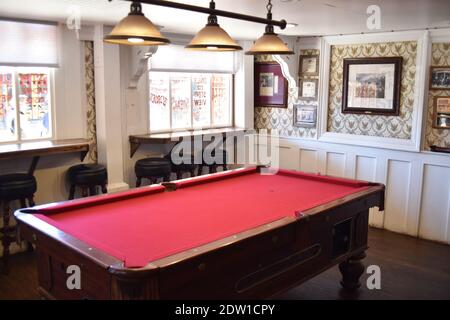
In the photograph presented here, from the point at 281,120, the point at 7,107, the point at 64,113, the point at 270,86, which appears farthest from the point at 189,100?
the point at 7,107

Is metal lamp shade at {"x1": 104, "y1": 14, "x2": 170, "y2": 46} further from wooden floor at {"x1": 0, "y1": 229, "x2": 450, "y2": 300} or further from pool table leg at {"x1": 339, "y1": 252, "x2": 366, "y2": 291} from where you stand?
pool table leg at {"x1": 339, "y1": 252, "x2": 366, "y2": 291}

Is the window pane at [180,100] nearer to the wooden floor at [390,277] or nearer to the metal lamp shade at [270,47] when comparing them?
the wooden floor at [390,277]

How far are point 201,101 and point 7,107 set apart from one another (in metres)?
2.59

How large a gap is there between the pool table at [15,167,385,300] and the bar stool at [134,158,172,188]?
138 centimetres

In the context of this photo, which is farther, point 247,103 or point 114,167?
point 247,103

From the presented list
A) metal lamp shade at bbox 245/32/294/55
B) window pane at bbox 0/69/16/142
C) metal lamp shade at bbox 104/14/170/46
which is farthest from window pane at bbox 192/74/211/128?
metal lamp shade at bbox 104/14/170/46

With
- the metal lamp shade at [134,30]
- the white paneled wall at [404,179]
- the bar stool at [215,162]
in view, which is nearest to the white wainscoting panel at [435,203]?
the white paneled wall at [404,179]

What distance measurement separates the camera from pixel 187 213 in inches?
118

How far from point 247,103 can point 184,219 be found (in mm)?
3985

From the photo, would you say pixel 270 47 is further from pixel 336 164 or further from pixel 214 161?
pixel 336 164
